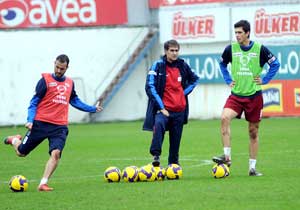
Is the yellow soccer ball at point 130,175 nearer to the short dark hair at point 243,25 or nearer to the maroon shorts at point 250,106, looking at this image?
the maroon shorts at point 250,106

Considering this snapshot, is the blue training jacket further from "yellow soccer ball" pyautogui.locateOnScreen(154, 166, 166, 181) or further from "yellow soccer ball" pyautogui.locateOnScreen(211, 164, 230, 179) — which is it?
"yellow soccer ball" pyautogui.locateOnScreen(211, 164, 230, 179)

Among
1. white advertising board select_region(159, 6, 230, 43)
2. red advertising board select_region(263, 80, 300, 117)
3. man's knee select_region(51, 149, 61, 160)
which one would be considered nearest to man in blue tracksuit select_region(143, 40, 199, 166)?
man's knee select_region(51, 149, 61, 160)

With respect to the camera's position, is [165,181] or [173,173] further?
[173,173]

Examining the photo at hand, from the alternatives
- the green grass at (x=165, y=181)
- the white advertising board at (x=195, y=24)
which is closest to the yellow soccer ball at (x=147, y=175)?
the green grass at (x=165, y=181)

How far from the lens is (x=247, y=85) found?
15.8 m

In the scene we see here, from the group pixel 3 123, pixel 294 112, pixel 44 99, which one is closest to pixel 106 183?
pixel 44 99

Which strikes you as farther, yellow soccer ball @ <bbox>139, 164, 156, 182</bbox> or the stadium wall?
the stadium wall

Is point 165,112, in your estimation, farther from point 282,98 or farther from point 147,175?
point 282,98

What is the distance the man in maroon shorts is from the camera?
15.7 metres

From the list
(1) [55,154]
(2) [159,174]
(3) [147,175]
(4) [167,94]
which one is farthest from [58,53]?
(1) [55,154]

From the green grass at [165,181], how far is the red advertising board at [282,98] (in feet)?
17.7

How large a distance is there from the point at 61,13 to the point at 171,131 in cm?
2374

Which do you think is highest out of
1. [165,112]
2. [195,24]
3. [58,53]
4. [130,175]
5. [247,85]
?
[195,24]

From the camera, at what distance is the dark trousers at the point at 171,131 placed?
15.8 metres
